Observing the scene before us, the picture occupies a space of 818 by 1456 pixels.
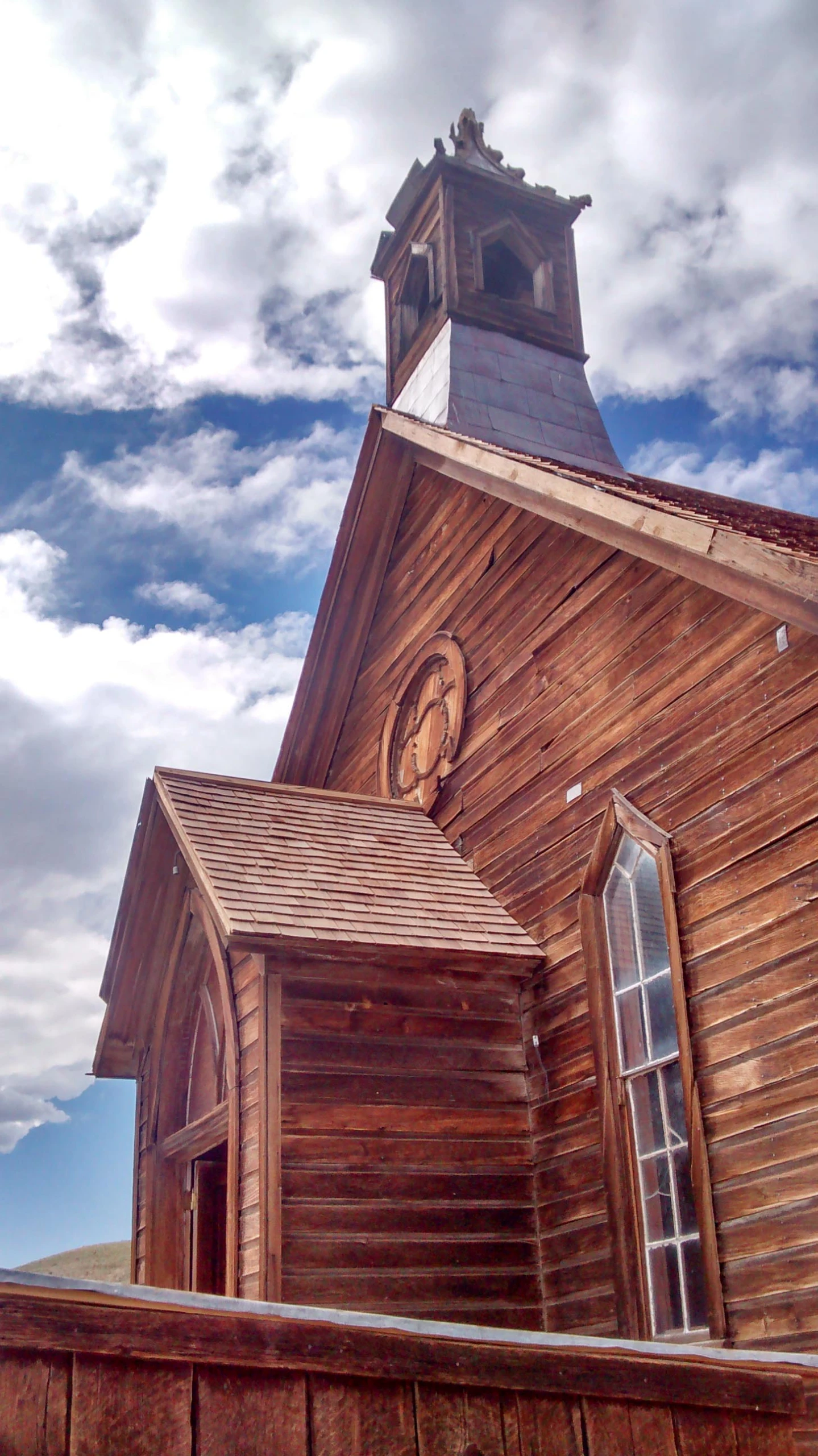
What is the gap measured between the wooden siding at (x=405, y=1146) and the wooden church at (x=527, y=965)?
0.02 m

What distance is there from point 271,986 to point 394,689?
4908 millimetres

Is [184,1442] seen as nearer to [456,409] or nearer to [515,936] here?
[515,936]

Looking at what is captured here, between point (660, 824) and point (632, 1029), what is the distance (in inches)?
49.7

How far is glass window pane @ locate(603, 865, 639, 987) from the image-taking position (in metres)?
8.00

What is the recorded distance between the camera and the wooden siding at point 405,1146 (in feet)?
24.6

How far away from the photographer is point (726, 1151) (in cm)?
665

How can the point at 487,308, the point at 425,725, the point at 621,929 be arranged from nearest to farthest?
the point at 621,929 < the point at 425,725 < the point at 487,308

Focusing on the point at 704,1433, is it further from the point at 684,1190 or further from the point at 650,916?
the point at 650,916

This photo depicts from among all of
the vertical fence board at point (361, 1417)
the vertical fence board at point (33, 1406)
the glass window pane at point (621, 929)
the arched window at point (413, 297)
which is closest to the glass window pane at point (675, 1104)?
the glass window pane at point (621, 929)

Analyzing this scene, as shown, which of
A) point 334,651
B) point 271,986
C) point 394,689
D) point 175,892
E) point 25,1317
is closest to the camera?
point 25,1317

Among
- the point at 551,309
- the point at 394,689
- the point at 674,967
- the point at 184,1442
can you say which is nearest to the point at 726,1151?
the point at 674,967

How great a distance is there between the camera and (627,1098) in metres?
7.77

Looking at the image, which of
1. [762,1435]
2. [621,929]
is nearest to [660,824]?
[621,929]

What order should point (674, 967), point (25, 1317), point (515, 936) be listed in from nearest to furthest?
point (25, 1317) → point (674, 967) → point (515, 936)
